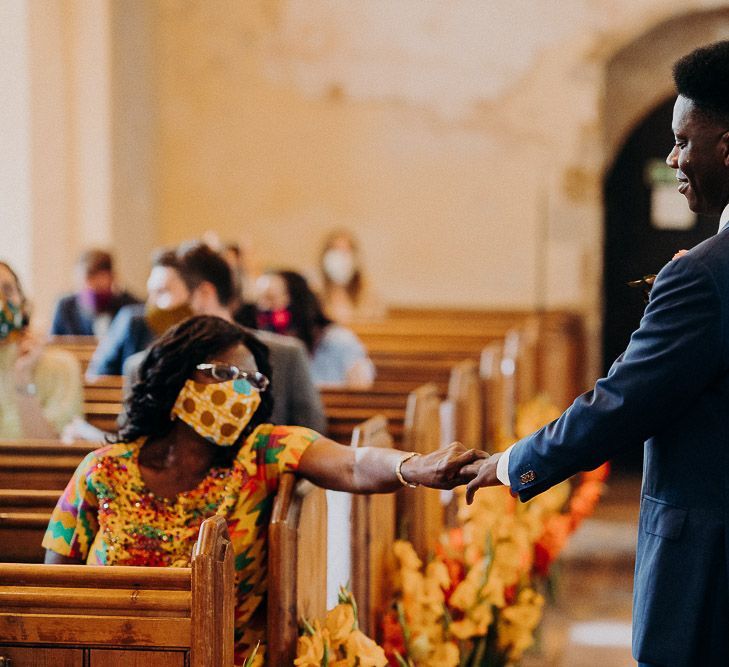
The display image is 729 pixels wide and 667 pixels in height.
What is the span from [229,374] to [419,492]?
1.19 m

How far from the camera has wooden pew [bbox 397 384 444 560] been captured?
10.6 feet

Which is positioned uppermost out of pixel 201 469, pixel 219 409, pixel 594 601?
pixel 219 409

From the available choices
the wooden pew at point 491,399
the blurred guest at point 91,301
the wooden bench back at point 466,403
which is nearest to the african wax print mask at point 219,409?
the wooden bench back at point 466,403

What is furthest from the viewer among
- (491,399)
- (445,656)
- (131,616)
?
(491,399)

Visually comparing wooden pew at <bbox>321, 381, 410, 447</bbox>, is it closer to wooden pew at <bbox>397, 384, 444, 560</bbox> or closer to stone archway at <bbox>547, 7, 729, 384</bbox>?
wooden pew at <bbox>397, 384, 444, 560</bbox>

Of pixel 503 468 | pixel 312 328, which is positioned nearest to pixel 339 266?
pixel 312 328

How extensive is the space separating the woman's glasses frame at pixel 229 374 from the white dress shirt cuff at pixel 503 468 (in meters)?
0.49

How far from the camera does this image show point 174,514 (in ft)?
6.98

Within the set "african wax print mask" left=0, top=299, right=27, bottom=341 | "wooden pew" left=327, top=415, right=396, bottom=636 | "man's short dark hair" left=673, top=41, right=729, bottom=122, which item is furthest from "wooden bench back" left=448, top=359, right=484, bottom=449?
"man's short dark hair" left=673, top=41, right=729, bottom=122

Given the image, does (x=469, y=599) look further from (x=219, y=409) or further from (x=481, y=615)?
→ (x=219, y=409)

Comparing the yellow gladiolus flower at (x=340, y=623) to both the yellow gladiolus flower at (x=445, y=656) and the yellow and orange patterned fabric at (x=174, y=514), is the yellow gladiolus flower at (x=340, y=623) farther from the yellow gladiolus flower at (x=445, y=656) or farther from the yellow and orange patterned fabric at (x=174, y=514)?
the yellow gladiolus flower at (x=445, y=656)

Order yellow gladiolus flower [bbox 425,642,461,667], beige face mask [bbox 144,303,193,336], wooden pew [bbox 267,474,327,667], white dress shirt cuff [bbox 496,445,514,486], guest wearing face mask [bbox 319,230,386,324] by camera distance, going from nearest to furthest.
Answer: white dress shirt cuff [bbox 496,445,514,486], wooden pew [bbox 267,474,327,667], yellow gladiolus flower [bbox 425,642,461,667], beige face mask [bbox 144,303,193,336], guest wearing face mask [bbox 319,230,386,324]

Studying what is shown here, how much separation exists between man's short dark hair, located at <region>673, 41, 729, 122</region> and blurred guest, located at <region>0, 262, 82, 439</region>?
196cm

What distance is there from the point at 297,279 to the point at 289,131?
19.3ft
